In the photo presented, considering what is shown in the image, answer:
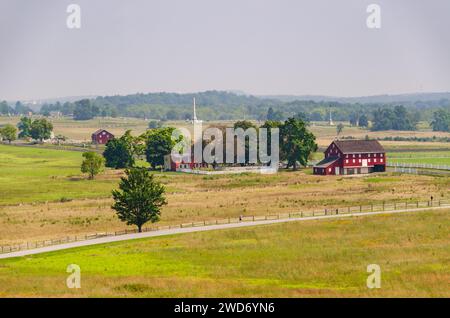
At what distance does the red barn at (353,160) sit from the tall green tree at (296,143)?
6631 millimetres

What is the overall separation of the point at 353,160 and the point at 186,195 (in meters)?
41.2

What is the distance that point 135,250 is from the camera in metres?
75.9


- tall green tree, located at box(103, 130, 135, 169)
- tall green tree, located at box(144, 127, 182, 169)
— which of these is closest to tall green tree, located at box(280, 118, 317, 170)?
tall green tree, located at box(144, 127, 182, 169)

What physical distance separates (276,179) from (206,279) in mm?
82870

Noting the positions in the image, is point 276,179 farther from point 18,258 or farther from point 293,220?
point 18,258

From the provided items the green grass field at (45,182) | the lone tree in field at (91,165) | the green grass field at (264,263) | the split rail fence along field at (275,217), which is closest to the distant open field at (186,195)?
the green grass field at (45,182)

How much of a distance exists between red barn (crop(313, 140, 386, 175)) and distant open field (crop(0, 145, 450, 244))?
511 centimetres

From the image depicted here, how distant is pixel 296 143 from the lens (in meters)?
159

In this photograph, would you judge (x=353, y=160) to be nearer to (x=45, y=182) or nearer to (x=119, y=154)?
(x=119, y=154)

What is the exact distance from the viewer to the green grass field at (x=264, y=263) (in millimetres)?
59438

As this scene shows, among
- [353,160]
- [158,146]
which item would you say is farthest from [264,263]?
[158,146]

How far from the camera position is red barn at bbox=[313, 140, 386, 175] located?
152375 mm

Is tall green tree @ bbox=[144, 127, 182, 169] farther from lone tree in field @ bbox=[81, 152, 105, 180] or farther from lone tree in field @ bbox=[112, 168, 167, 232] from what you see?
lone tree in field @ bbox=[112, 168, 167, 232]

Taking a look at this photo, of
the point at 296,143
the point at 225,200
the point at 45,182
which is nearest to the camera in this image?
the point at 225,200
